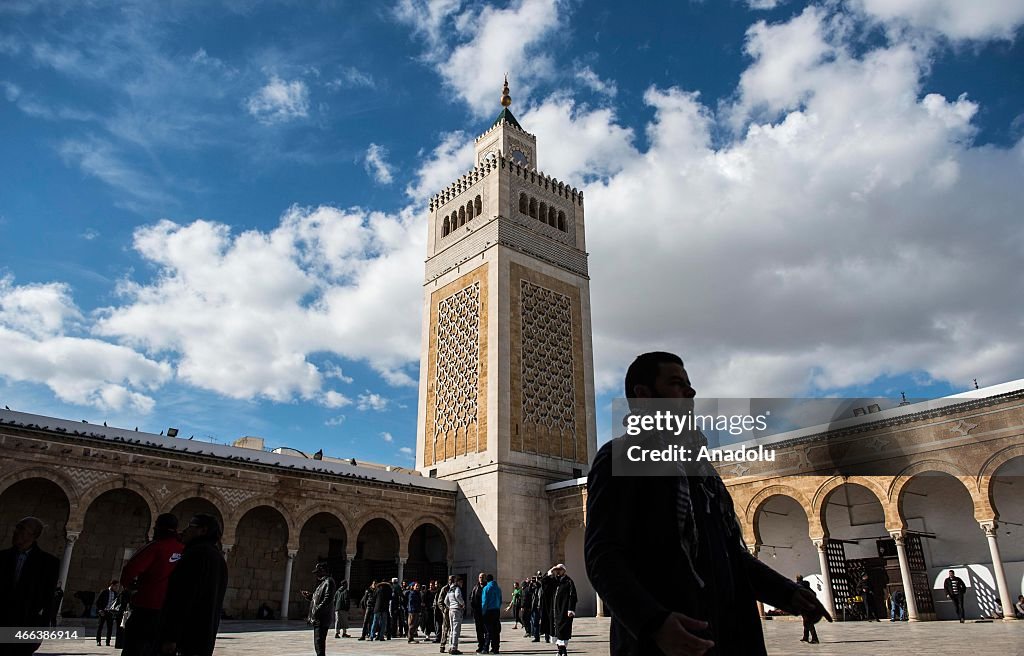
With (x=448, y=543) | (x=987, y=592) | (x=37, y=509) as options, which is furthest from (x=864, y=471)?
(x=37, y=509)

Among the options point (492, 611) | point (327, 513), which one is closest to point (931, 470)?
point (492, 611)

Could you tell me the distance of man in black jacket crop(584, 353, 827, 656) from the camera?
1523 millimetres

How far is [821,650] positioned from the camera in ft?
26.1

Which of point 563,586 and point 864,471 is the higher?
point 864,471

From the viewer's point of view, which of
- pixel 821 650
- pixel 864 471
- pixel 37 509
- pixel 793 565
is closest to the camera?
pixel 821 650

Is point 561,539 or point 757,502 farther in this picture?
point 561,539

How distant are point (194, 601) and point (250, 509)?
14701 mm

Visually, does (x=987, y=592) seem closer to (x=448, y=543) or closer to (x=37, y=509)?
(x=448, y=543)

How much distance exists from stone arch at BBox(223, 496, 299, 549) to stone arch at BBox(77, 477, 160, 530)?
61.7 inches

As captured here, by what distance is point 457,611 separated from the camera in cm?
933

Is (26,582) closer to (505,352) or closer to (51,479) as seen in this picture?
(51,479)

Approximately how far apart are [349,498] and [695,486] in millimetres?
17618

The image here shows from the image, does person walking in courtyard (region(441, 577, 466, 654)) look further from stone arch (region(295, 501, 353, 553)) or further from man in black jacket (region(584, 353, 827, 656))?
stone arch (region(295, 501, 353, 553))

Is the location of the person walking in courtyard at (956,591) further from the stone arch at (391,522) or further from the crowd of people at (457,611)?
the stone arch at (391,522)
